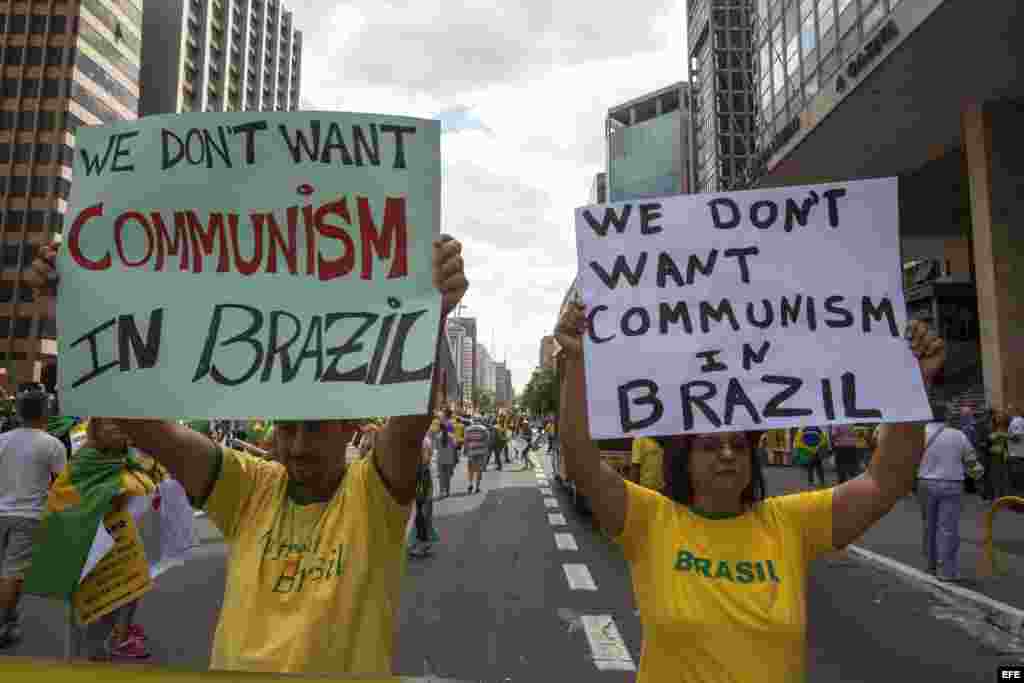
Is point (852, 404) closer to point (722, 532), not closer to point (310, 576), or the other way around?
point (722, 532)

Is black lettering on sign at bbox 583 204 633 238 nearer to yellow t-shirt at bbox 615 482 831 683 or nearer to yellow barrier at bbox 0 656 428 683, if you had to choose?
yellow t-shirt at bbox 615 482 831 683

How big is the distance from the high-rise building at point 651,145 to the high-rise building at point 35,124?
5305cm

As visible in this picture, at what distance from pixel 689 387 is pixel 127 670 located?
158 centimetres

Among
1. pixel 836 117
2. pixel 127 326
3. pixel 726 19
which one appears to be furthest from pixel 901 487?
pixel 726 19

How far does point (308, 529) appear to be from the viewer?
2010 mm

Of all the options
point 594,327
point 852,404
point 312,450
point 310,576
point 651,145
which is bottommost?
point 310,576

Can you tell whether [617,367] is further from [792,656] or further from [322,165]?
[322,165]

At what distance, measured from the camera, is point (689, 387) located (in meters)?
2.19

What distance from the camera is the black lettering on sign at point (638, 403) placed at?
7.06ft

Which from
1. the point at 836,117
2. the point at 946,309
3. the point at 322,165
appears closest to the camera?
the point at 322,165

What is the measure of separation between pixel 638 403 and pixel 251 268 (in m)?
1.20

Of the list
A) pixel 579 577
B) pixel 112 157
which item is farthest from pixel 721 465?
pixel 579 577

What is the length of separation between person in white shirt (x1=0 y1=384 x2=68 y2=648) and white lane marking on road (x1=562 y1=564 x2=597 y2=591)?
449cm

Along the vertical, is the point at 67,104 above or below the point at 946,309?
above
